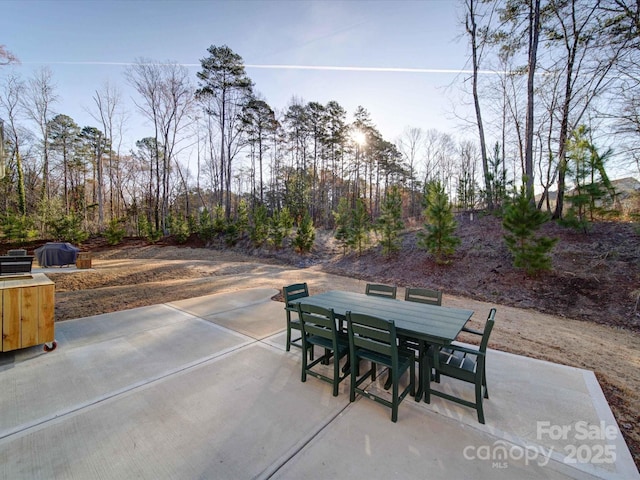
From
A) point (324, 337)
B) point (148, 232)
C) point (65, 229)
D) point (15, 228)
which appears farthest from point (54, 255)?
point (324, 337)

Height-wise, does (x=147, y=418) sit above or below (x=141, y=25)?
below

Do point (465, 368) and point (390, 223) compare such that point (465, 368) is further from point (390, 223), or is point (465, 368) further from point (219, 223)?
point (219, 223)

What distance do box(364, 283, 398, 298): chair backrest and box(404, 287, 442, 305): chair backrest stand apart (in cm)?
25

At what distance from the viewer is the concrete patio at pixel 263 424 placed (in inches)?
64.7

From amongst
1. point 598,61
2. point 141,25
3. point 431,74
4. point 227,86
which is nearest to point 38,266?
point 141,25

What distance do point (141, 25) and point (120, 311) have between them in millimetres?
7319

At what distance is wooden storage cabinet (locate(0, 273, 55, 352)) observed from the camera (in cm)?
290

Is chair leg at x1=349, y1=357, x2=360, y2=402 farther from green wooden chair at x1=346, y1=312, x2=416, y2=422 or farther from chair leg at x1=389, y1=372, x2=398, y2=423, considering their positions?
chair leg at x1=389, y1=372, x2=398, y2=423

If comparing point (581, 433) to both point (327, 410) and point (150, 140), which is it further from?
point (150, 140)

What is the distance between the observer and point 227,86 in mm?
18672

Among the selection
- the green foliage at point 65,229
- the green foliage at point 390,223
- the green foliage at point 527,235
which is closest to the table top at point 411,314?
the green foliage at point 527,235

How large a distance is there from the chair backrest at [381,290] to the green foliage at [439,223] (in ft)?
21.6

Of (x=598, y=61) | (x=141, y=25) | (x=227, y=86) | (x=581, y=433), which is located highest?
(x=227, y=86)

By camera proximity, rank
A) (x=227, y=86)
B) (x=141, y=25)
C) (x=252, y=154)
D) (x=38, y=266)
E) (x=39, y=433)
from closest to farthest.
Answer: (x=39, y=433), (x=141, y=25), (x=38, y=266), (x=227, y=86), (x=252, y=154)
